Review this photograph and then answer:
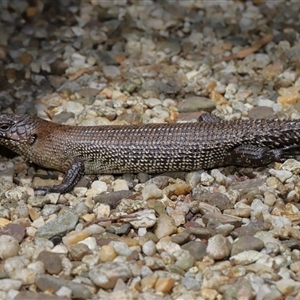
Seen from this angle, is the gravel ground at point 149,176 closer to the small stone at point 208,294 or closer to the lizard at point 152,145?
the small stone at point 208,294

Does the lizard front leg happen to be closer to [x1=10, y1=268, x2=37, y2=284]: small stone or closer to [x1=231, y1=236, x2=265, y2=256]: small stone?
[x1=10, y1=268, x2=37, y2=284]: small stone

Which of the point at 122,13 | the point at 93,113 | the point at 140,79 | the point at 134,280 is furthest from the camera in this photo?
the point at 122,13

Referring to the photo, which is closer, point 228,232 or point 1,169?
point 228,232

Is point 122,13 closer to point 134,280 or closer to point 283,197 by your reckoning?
point 283,197

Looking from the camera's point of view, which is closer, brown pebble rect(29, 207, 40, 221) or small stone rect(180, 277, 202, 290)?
small stone rect(180, 277, 202, 290)

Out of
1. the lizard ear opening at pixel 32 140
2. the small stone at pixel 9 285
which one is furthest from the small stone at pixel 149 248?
the lizard ear opening at pixel 32 140

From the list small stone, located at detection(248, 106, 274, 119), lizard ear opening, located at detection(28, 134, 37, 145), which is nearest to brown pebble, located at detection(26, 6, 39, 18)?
lizard ear opening, located at detection(28, 134, 37, 145)

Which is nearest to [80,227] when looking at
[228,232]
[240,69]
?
[228,232]
